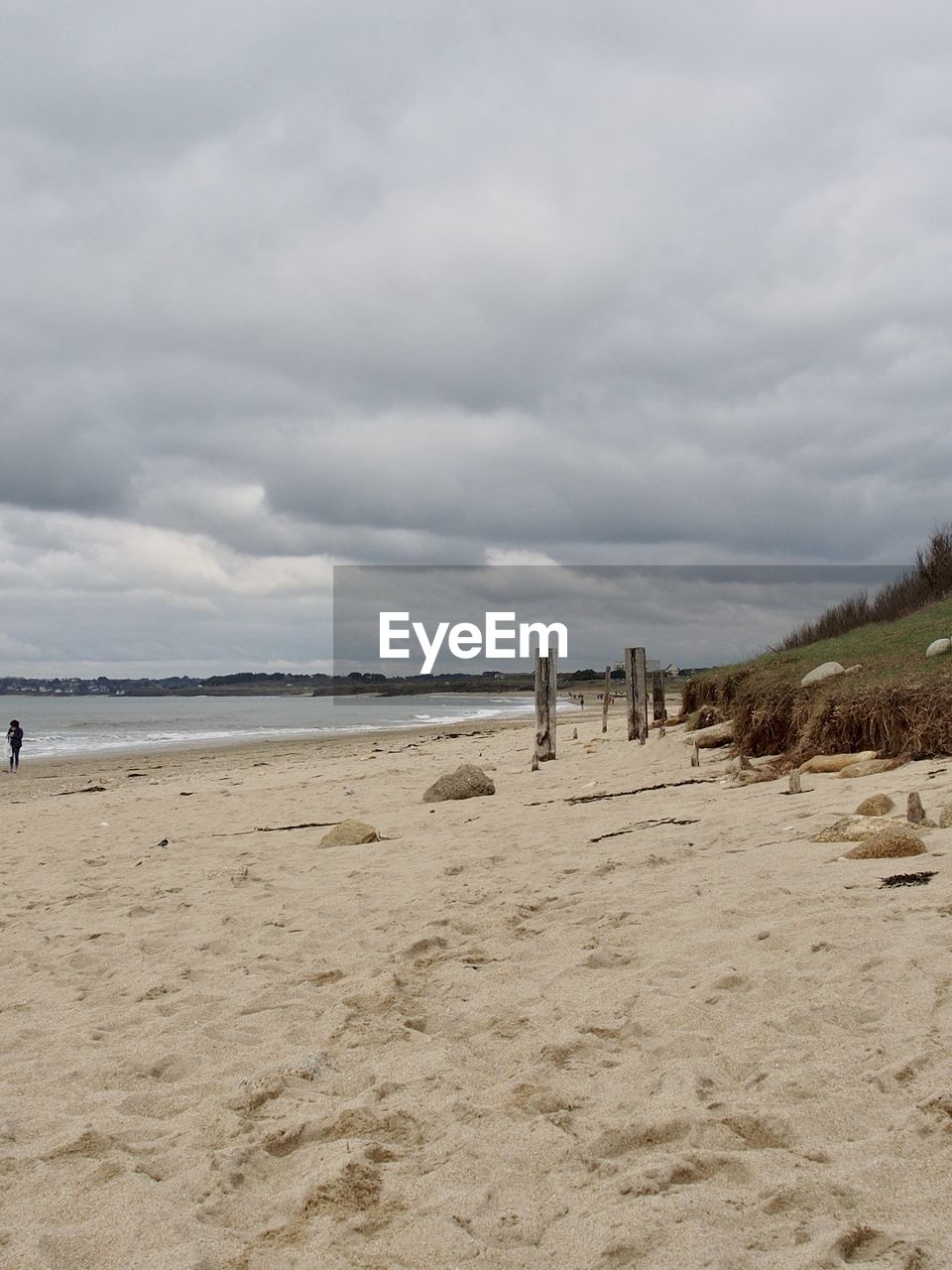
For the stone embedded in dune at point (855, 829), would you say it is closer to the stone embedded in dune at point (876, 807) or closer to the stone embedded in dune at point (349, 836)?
the stone embedded in dune at point (876, 807)

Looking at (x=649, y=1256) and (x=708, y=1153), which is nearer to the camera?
(x=649, y=1256)

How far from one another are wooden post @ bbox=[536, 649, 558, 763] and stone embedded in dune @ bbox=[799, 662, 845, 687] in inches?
209

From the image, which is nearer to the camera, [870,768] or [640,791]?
[870,768]

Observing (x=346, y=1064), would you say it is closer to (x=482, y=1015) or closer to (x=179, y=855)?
(x=482, y=1015)

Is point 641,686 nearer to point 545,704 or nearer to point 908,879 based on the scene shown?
point 545,704

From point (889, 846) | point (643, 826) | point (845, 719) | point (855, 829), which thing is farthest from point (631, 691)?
point (889, 846)

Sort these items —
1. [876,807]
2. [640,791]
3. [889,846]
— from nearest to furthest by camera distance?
[889,846] → [876,807] → [640,791]

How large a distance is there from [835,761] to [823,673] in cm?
329

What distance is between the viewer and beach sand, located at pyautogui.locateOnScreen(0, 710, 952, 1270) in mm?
2641

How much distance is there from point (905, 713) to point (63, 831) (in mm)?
10131

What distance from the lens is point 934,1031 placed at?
342cm

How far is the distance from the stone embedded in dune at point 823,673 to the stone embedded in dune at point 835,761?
2606 mm

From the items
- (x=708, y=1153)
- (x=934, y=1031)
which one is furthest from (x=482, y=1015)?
(x=934, y=1031)

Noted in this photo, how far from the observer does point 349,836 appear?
932cm
